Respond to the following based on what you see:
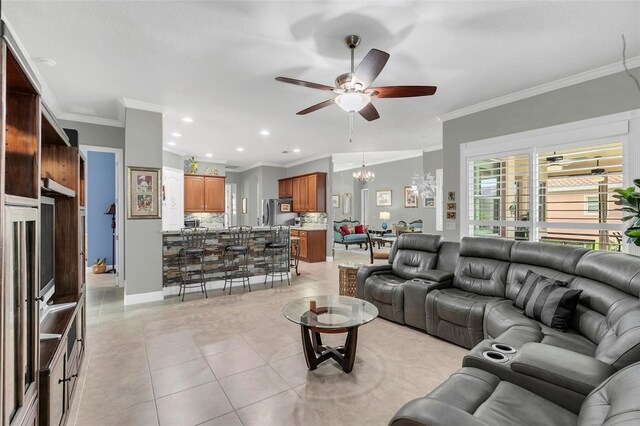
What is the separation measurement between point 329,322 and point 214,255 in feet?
11.4

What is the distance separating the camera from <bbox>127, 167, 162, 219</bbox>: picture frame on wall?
4480 mm

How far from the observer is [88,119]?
5059 mm

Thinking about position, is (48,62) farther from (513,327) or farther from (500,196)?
(500,196)

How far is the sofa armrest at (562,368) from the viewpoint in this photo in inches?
58.6

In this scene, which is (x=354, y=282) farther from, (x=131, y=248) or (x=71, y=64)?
(x=71, y=64)

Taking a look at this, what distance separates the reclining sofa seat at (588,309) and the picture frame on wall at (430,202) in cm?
670

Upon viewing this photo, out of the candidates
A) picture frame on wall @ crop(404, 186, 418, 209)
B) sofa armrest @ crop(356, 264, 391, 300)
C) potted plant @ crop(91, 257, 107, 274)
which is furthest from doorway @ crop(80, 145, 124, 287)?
picture frame on wall @ crop(404, 186, 418, 209)

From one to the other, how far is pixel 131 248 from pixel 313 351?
3.24m

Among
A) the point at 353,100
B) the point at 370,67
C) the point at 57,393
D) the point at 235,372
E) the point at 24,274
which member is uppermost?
the point at 370,67

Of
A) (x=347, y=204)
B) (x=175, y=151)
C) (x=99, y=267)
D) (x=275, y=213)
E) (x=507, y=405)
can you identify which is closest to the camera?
(x=507, y=405)

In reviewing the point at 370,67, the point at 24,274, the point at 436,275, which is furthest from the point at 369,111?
the point at 24,274

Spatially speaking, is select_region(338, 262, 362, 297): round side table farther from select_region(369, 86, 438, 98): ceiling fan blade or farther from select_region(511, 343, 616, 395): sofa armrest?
select_region(511, 343, 616, 395): sofa armrest

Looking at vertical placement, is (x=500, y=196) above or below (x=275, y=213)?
above

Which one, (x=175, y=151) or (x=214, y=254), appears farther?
(x=175, y=151)
